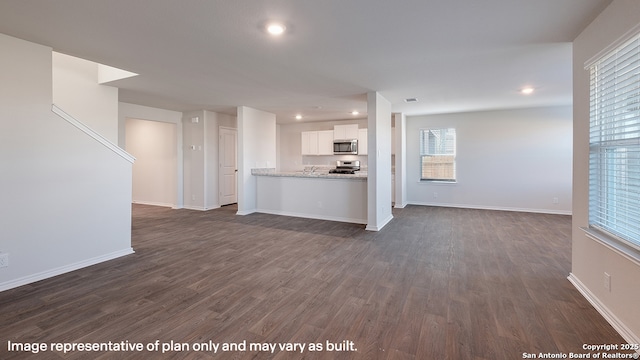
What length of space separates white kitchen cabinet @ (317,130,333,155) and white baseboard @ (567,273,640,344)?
6197 millimetres

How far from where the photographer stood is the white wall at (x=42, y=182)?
2.75m

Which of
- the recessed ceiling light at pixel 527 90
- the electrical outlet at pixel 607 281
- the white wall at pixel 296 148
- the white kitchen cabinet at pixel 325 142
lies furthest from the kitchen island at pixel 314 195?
the electrical outlet at pixel 607 281

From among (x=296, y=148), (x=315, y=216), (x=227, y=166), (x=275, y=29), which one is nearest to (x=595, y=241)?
(x=275, y=29)

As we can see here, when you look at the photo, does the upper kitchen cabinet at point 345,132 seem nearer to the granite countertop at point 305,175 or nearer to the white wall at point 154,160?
the granite countertop at point 305,175

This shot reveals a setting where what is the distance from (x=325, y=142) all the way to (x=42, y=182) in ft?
20.6

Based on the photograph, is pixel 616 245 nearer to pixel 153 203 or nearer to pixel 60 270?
pixel 60 270

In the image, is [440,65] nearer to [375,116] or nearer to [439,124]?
[375,116]

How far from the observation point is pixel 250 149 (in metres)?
6.59

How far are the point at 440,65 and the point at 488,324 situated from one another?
2927 millimetres

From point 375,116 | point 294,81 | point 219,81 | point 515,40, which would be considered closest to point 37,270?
point 219,81

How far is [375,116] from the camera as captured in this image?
491cm

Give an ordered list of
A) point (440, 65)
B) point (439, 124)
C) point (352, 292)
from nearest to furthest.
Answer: point (352, 292) < point (440, 65) < point (439, 124)

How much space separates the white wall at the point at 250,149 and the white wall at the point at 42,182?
2.95 meters

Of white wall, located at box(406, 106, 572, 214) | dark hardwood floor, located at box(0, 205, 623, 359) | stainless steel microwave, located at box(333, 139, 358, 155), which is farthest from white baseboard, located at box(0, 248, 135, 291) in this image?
white wall, located at box(406, 106, 572, 214)
